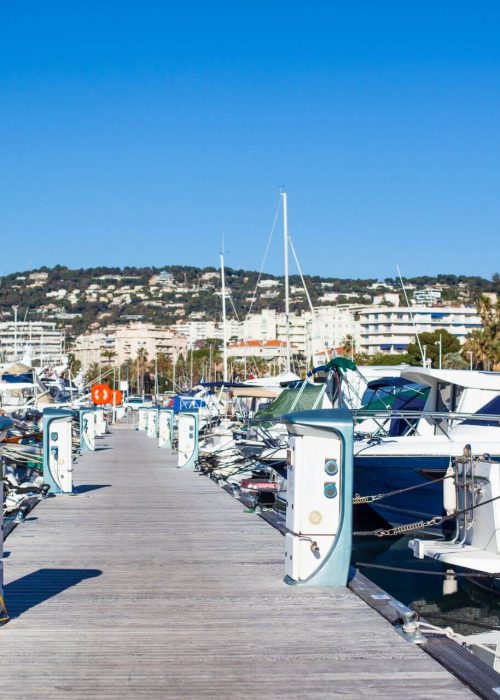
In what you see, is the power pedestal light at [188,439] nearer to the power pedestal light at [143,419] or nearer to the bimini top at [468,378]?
the bimini top at [468,378]

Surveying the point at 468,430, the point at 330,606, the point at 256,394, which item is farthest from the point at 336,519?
the point at 256,394

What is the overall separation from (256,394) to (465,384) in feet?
63.7

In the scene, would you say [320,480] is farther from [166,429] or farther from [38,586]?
[166,429]

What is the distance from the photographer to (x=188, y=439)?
27844 mm

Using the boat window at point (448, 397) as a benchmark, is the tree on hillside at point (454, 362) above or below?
above

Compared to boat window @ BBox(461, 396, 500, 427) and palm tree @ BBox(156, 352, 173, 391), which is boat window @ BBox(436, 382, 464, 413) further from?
palm tree @ BBox(156, 352, 173, 391)

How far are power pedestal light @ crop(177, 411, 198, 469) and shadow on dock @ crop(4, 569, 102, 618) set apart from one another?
16175 mm

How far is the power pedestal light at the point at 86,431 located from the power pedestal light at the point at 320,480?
27093mm

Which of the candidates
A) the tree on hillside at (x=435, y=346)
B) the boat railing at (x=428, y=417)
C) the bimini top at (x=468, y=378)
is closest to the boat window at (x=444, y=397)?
Answer: the boat railing at (x=428, y=417)

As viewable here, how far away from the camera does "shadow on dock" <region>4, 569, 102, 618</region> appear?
8.89 m

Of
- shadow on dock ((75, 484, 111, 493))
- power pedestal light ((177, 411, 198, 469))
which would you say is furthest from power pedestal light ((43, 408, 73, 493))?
power pedestal light ((177, 411, 198, 469))

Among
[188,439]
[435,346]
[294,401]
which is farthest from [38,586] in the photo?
[435,346]

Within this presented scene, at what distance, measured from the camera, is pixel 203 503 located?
18188 millimetres

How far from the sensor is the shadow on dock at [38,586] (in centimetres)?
889
